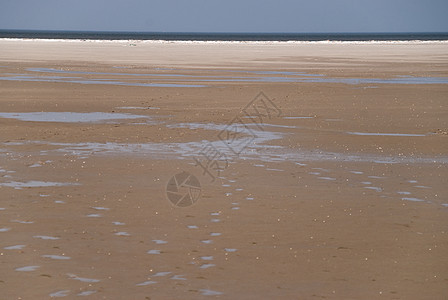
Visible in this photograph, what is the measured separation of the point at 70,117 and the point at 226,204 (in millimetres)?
8394

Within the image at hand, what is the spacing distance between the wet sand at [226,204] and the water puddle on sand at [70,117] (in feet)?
0.13

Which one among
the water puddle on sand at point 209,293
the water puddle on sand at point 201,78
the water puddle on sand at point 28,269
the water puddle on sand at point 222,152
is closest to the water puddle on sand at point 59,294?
the water puddle on sand at point 28,269

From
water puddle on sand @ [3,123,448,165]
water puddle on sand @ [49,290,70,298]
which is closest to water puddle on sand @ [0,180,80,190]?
water puddle on sand @ [3,123,448,165]

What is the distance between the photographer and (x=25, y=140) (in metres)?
12.3

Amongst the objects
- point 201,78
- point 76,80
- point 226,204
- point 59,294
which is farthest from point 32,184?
point 201,78

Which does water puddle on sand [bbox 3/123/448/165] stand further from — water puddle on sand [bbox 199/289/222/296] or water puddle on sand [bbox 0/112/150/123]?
water puddle on sand [bbox 199/289/222/296]

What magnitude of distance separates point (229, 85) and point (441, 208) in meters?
16.8

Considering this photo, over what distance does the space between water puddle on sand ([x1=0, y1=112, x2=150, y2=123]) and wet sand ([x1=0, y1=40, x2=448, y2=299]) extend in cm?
4

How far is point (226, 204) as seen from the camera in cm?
796

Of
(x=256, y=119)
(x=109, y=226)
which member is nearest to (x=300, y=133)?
(x=256, y=119)

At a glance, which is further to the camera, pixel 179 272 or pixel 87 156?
pixel 87 156

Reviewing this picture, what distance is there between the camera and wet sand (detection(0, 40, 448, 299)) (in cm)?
550

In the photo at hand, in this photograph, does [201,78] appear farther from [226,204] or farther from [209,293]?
[209,293]

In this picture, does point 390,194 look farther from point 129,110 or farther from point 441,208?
point 129,110
